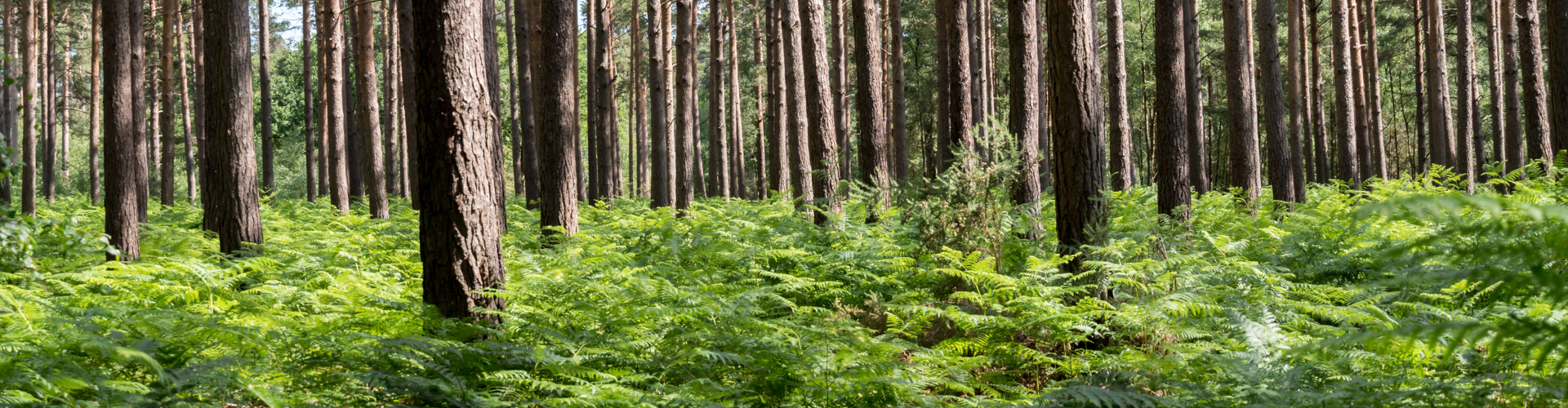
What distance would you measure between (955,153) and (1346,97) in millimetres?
13340

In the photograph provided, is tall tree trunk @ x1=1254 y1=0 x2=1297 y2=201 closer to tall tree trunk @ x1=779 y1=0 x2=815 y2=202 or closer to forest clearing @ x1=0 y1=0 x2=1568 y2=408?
forest clearing @ x1=0 y1=0 x2=1568 y2=408

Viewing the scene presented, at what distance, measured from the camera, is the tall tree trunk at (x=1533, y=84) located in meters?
10.5

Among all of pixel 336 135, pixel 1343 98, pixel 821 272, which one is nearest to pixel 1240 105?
pixel 1343 98

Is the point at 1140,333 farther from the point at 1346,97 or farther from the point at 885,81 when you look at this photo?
the point at 885,81

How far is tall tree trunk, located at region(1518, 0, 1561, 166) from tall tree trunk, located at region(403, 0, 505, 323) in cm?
1165

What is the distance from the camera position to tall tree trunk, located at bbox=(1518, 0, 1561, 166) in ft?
34.3

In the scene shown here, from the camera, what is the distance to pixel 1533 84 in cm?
1066

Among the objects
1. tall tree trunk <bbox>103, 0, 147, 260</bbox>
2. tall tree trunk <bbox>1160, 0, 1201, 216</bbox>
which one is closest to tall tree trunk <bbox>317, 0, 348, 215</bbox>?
tall tree trunk <bbox>103, 0, 147, 260</bbox>

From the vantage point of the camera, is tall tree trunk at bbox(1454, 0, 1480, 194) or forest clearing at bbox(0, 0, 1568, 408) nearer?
forest clearing at bbox(0, 0, 1568, 408)

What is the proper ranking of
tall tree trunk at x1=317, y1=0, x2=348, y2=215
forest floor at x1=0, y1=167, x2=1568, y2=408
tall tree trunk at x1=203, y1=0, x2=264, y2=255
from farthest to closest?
tall tree trunk at x1=317, y1=0, x2=348, y2=215 < tall tree trunk at x1=203, y1=0, x2=264, y2=255 < forest floor at x1=0, y1=167, x2=1568, y2=408

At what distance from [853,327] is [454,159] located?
8.02ft

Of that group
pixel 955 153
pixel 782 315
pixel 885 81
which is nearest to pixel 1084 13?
pixel 955 153

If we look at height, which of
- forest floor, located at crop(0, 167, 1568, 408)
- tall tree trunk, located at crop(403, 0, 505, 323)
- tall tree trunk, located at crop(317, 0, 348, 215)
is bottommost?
forest floor, located at crop(0, 167, 1568, 408)

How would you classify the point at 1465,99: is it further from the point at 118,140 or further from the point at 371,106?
the point at 118,140
